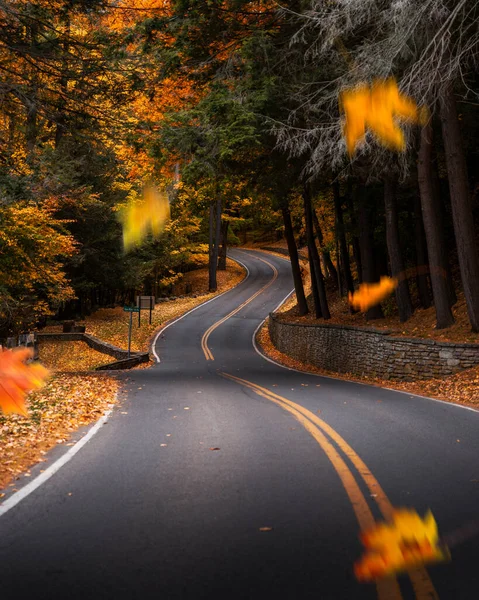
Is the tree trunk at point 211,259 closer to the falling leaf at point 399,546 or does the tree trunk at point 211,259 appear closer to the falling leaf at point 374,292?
the falling leaf at point 374,292

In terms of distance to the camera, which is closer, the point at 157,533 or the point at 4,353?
the point at 4,353

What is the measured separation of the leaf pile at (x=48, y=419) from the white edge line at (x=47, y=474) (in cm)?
29

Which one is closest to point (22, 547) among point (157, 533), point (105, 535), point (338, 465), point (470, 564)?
point (105, 535)

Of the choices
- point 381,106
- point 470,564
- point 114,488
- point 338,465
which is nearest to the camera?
point 470,564

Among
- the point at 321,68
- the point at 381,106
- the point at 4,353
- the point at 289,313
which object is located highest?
the point at 321,68

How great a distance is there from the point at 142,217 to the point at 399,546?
1492 inches

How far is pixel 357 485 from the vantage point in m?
6.05

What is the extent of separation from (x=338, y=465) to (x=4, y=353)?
13.3ft

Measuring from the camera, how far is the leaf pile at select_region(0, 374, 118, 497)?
303 inches

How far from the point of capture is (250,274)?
63.6 m

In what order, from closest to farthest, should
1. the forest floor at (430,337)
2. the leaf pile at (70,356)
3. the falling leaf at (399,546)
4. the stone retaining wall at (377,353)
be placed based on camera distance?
the falling leaf at (399,546) → the forest floor at (430,337) → the stone retaining wall at (377,353) → the leaf pile at (70,356)

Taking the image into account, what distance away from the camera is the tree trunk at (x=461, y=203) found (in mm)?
15602

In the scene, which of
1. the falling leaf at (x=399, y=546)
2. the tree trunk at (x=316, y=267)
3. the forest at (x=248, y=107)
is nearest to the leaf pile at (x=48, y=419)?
the falling leaf at (x=399, y=546)

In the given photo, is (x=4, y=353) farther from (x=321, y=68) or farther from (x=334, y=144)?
(x=321, y=68)
